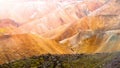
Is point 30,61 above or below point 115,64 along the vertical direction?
below

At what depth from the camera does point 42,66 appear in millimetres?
171125

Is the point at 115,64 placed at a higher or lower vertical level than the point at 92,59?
higher

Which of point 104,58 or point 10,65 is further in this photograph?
point 10,65

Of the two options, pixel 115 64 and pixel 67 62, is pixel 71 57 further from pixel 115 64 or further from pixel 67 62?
pixel 115 64

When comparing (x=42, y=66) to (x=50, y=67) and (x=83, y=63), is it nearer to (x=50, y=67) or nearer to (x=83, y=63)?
(x=50, y=67)

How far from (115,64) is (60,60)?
55034 millimetres

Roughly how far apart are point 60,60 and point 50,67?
10.3m

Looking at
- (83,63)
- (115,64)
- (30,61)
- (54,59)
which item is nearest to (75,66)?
(83,63)

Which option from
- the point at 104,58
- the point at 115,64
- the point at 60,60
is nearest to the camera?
the point at 115,64

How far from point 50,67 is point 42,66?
5.45 m

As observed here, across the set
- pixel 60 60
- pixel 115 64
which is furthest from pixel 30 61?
pixel 115 64

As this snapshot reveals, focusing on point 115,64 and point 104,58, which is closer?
point 115,64

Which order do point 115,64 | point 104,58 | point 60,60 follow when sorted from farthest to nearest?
point 60,60, point 104,58, point 115,64

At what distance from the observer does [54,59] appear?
177250 millimetres
